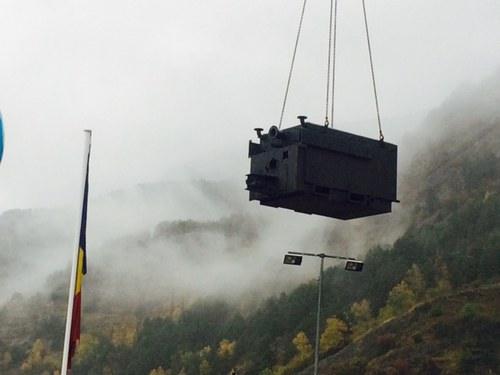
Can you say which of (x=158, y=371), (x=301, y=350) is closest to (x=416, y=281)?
(x=301, y=350)

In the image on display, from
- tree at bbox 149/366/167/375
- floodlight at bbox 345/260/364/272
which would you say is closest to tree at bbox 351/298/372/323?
tree at bbox 149/366/167/375

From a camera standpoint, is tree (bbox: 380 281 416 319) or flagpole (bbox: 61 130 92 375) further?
tree (bbox: 380 281 416 319)

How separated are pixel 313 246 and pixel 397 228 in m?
12.3

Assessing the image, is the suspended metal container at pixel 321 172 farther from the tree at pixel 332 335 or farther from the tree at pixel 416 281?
the tree at pixel 332 335

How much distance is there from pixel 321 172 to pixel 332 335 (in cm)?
5747

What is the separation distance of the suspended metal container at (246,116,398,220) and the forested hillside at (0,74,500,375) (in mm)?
42279

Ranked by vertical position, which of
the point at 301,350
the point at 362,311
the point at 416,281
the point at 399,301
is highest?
the point at 416,281

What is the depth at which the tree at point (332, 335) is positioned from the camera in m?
72.0

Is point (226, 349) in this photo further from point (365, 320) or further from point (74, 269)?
point (74, 269)

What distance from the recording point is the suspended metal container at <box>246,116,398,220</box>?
682 inches

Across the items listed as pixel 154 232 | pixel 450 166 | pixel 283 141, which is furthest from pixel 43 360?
pixel 283 141

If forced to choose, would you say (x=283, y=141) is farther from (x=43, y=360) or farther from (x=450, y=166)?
(x=43, y=360)

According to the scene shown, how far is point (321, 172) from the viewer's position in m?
17.5

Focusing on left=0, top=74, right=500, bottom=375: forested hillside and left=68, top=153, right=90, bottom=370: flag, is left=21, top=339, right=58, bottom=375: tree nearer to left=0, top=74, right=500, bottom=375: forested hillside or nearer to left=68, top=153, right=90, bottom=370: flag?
left=0, top=74, right=500, bottom=375: forested hillside
